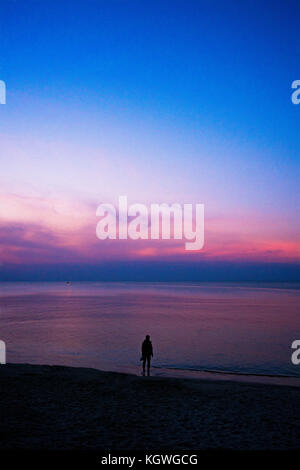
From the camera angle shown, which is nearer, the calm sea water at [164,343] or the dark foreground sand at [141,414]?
the dark foreground sand at [141,414]

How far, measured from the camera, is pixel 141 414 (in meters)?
Result: 12.5

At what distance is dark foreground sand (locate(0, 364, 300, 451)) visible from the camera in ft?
32.3

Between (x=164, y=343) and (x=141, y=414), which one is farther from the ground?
(x=141, y=414)

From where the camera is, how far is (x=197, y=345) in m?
32.9

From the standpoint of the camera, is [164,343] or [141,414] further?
[164,343]

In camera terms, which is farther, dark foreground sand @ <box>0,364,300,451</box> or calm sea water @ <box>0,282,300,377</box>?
calm sea water @ <box>0,282,300,377</box>

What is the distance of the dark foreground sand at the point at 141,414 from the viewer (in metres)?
9.86

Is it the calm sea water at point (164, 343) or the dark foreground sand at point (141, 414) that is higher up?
the dark foreground sand at point (141, 414)

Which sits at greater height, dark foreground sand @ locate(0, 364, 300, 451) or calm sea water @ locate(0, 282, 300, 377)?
dark foreground sand @ locate(0, 364, 300, 451)
